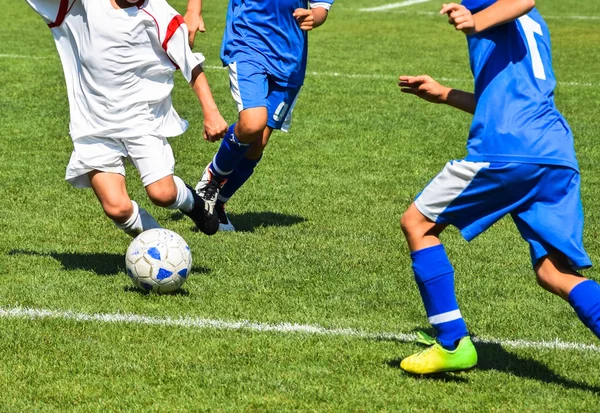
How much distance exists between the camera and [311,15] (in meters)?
7.04

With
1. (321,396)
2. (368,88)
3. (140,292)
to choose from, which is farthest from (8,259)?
(368,88)

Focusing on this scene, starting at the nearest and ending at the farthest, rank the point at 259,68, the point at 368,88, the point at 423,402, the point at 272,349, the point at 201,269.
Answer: the point at 423,402, the point at 272,349, the point at 201,269, the point at 259,68, the point at 368,88

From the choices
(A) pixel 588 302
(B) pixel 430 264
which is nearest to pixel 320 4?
(B) pixel 430 264

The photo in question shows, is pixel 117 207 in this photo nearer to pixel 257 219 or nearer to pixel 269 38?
pixel 257 219

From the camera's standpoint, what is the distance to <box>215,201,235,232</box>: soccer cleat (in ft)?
23.4

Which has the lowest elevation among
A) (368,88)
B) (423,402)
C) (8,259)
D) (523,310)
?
(368,88)

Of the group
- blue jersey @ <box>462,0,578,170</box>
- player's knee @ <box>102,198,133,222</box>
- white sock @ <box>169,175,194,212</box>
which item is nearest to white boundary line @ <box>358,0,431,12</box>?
white sock @ <box>169,175,194,212</box>

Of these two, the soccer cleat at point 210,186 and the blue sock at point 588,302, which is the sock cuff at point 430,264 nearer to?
the blue sock at point 588,302

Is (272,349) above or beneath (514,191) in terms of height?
beneath

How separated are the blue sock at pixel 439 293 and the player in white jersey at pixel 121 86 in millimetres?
1704

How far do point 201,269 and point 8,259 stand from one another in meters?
1.10

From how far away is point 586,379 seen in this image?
4.56 meters

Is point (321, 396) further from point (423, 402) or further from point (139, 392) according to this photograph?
point (139, 392)

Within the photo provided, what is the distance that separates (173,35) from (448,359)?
2391 millimetres
